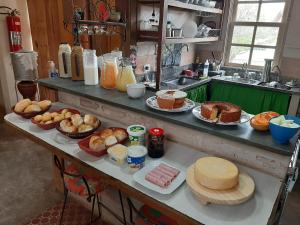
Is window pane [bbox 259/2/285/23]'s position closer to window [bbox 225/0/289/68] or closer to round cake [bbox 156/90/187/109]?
window [bbox 225/0/289/68]

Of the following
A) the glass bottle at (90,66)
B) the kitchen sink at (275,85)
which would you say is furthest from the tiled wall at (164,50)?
the kitchen sink at (275,85)

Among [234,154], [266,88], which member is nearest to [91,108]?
[234,154]

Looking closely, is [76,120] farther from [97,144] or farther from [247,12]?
[247,12]

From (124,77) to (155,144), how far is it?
620 millimetres

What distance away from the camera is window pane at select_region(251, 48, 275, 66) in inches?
127

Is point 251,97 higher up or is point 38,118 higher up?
point 38,118

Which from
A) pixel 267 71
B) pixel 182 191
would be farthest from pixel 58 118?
pixel 267 71

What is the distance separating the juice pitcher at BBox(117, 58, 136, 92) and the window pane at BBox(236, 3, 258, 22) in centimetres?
245

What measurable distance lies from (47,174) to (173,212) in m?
1.97

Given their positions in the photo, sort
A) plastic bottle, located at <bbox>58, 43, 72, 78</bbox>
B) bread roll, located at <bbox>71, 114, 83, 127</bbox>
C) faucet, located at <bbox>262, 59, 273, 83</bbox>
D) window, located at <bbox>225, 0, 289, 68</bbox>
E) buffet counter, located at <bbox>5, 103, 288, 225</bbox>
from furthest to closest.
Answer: window, located at <bbox>225, 0, 289, 68</bbox>
faucet, located at <bbox>262, 59, 273, 83</bbox>
plastic bottle, located at <bbox>58, 43, 72, 78</bbox>
bread roll, located at <bbox>71, 114, 83, 127</bbox>
buffet counter, located at <bbox>5, 103, 288, 225</bbox>

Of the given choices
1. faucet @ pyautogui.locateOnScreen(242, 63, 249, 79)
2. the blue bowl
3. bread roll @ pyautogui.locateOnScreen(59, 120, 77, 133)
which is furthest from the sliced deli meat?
faucet @ pyautogui.locateOnScreen(242, 63, 249, 79)

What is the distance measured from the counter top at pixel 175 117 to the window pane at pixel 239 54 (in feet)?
7.46

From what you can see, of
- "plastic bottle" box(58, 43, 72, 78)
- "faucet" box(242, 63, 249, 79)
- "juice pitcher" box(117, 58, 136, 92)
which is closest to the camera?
"juice pitcher" box(117, 58, 136, 92)

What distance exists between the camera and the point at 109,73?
167 cm
